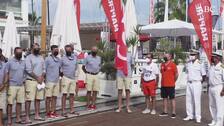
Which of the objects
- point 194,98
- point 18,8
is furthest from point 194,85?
point 18,8

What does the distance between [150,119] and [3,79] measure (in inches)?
166

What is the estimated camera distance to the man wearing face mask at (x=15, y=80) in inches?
410

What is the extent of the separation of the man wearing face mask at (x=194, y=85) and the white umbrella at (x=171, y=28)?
10.8m

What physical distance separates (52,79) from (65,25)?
12.8ft

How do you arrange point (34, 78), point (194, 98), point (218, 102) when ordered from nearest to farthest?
point (218, 102), point (34, 78), point (194, 98)

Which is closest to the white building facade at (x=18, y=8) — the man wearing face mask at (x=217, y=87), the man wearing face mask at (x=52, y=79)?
the man wearing face mask at (x=52, y=79)

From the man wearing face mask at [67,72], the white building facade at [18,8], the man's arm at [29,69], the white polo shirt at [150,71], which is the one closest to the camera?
the man's arm at [29,69]

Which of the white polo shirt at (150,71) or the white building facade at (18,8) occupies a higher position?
the white building facade at (18,8)

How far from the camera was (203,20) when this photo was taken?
40.1ft

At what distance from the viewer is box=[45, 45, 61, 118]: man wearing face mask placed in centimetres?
1156

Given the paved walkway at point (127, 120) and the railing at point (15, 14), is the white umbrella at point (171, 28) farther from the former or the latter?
the railing at point (15, 14)

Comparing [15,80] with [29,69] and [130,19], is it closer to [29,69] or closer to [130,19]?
[29,69]

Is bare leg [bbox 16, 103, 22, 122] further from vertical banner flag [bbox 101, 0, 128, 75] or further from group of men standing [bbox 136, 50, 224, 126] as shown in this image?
group of men standing [bbox 136, 50, 224, 126]

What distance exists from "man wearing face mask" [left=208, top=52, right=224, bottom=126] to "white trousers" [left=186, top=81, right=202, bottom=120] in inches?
24.0
